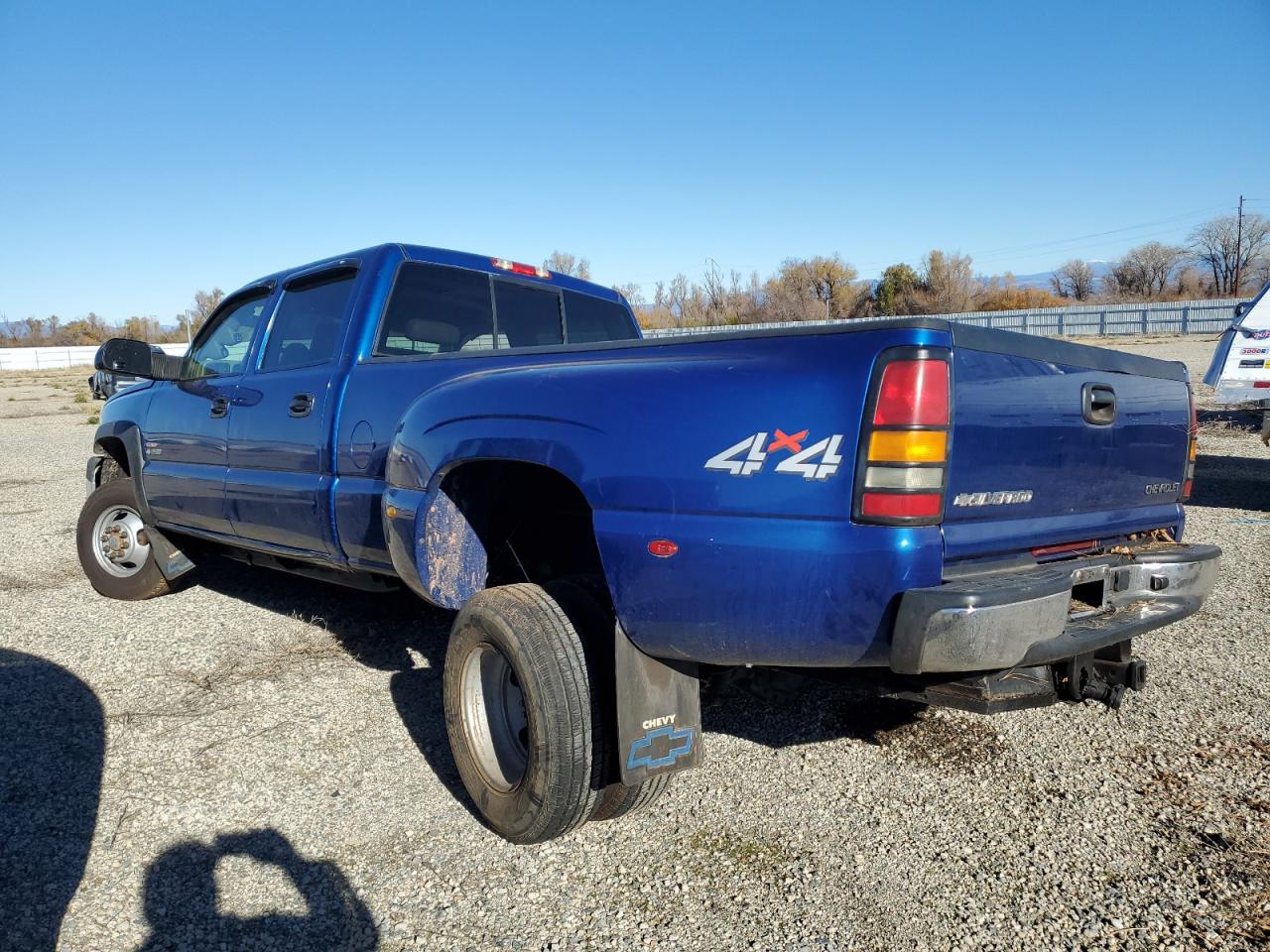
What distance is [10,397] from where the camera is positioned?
98.7ft

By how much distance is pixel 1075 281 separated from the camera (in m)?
48.8

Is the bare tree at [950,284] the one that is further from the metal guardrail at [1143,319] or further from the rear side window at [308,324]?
the rear side window at [308,324]

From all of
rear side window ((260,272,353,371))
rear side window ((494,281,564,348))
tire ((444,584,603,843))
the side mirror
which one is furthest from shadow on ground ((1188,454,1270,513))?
the side mirror

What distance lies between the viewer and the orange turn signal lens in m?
2.02

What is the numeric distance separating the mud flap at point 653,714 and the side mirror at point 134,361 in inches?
131

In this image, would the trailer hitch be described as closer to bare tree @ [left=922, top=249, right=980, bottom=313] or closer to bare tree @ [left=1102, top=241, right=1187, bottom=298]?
bare tree @ [left=922, top=249, right=980, bottom=313]

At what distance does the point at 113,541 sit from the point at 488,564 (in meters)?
3.60

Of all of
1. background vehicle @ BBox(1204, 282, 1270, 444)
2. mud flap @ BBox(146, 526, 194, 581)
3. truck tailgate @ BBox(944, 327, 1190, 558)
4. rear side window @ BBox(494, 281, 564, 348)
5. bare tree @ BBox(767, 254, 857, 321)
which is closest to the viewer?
truck tailgate @ BBox(944, 327, 1190, 558)

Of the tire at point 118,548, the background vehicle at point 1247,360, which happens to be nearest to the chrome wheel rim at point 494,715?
the tire at point 118,548

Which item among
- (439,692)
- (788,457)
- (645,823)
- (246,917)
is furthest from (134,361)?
(788,457)

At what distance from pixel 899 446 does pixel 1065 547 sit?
3.28 feet

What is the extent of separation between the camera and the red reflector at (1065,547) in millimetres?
2520

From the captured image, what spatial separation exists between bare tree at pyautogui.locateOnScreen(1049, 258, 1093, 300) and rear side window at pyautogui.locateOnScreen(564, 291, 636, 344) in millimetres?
50390

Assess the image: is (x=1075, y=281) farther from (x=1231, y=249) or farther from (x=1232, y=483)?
(x=1232, y=483)
